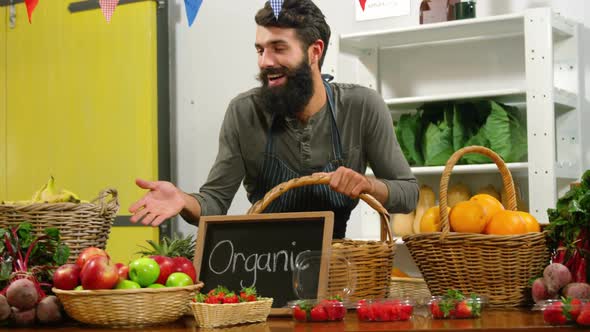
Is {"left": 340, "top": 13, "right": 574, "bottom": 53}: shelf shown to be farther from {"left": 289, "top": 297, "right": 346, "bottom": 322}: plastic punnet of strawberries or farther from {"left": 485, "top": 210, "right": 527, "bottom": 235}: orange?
{"left": 289, "top": 297, "right": 346, "bottom": 322}: plastic punnet of strawberries

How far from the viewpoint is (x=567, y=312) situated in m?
1.50

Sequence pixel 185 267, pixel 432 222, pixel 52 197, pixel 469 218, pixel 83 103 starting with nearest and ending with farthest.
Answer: pixel 185 267 < pixel 469 218 < pixel 432 222 < pixel 52 197 < pixel 83 103

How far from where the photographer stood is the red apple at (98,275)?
1.67 metres

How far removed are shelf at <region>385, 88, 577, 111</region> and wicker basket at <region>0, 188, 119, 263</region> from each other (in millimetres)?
2124

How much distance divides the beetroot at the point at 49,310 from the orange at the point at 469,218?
0.89 m

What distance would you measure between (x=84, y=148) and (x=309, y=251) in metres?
3.36

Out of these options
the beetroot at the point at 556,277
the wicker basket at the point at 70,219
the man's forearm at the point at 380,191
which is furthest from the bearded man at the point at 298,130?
the beetroot at the point at 556,277

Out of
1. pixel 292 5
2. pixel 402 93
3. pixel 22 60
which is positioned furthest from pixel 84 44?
pixel 292 5

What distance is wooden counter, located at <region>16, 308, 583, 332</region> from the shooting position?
1509 millimetres

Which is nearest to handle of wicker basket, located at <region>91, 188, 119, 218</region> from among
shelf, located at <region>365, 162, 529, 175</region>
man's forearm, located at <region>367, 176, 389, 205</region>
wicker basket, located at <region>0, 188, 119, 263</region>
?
wicker basket, located at <region>0, 188, 119, 263</region>

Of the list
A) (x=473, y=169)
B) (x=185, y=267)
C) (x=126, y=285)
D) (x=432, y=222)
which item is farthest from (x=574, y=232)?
(x=473, y=169)

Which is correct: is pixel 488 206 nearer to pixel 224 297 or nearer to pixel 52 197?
pixel 224 297

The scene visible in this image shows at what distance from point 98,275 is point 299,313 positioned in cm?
40

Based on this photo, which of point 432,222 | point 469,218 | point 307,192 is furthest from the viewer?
point 307,192
